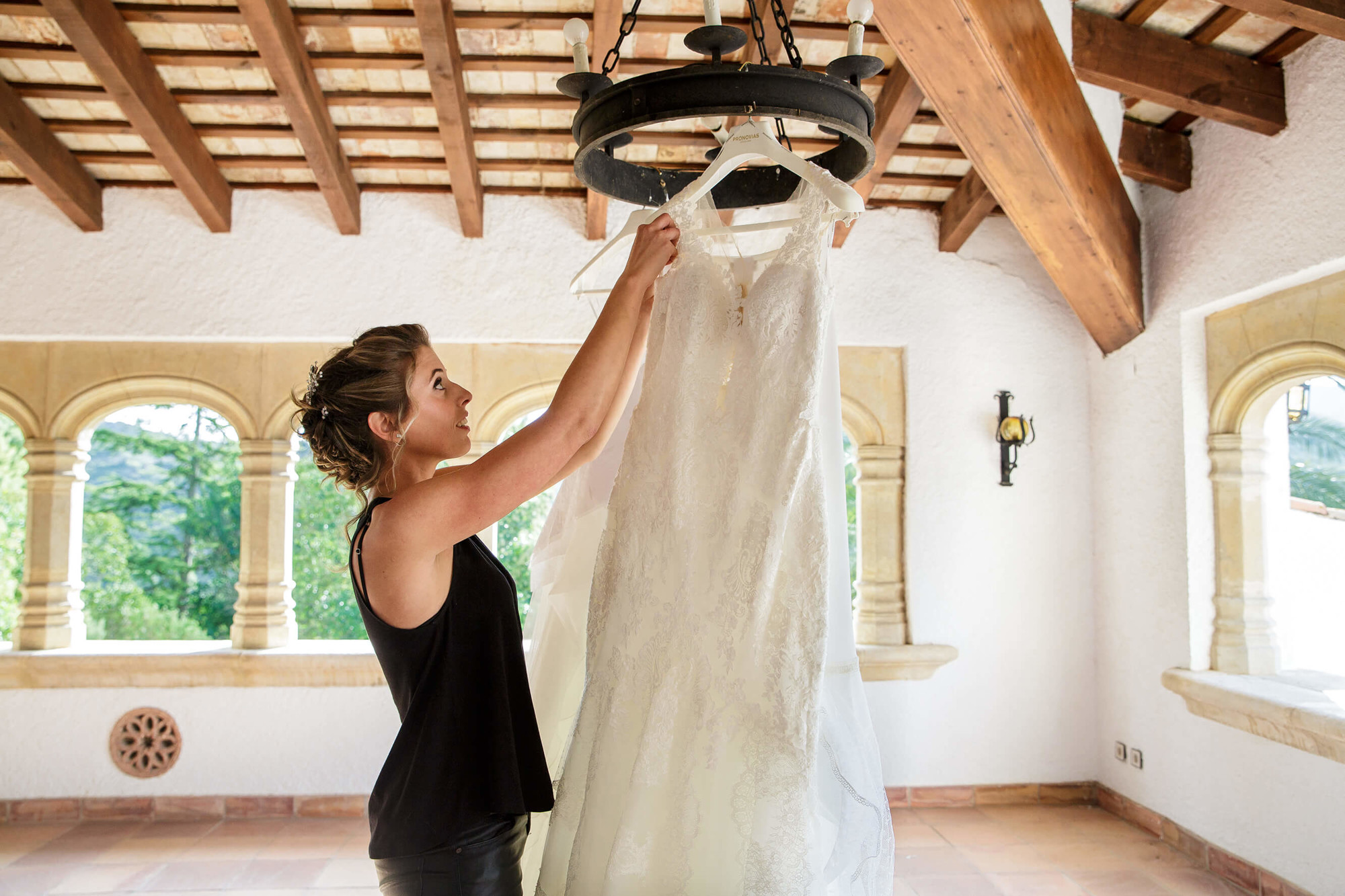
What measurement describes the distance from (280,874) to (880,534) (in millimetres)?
3104

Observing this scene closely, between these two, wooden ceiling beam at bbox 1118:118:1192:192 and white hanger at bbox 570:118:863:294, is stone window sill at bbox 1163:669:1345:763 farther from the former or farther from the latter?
white hanger at bbox 570:118:863:294

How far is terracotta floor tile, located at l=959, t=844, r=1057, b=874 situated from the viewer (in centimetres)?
388

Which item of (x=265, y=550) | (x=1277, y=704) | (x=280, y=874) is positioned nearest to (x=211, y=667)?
(x=265, y=550)

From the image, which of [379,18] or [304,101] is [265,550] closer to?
[304,101]

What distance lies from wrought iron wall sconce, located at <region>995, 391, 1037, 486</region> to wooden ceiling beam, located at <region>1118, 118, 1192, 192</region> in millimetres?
1238

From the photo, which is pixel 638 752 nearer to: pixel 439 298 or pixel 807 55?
pixel 807 55

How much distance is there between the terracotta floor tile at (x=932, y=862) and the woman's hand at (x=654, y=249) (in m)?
3.11

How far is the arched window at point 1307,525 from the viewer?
3.89 meters

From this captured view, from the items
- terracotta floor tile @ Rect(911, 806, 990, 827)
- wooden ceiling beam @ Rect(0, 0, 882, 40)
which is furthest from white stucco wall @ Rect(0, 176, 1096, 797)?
wooden ceiling beam @ Rect(0, 0, 882, 40)

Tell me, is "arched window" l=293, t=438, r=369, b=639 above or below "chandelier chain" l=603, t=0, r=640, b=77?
below

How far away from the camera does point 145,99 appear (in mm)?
3682

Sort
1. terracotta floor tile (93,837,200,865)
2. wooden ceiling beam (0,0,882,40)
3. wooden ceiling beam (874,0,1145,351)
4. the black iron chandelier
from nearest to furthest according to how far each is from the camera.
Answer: the black iron chandelier, wooden ceiling beam (874,0,1145,351), wooden ceiling beam (0,0,882,40), terracotta floor tile (93,837,200,865)

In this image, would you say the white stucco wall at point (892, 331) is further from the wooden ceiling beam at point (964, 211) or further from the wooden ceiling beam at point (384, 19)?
the wooden ceiling beam at point (384, 19)

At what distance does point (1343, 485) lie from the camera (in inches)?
426
